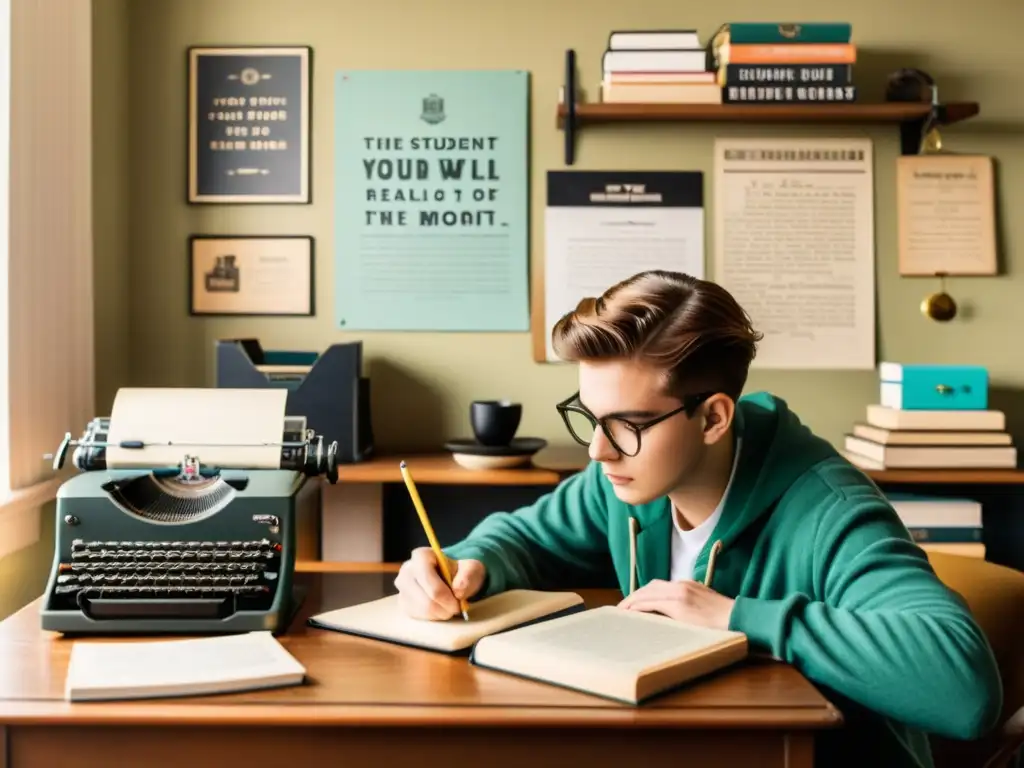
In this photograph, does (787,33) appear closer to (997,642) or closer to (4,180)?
(997,642)

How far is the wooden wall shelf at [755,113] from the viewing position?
8.59ft

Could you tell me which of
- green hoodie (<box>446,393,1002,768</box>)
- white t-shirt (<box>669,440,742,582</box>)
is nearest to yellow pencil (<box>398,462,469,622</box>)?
green hoodie (<box>446,393,1002,768</box>)

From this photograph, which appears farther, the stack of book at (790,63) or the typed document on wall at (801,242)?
the typed document on wall at (801,242)

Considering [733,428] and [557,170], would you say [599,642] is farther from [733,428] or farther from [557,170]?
[557,170]

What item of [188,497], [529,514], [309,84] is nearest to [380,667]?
[188,497]

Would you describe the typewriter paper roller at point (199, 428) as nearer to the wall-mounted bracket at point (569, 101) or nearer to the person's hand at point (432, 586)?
the person's hand at point (432, 586)

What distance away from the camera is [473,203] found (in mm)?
2838

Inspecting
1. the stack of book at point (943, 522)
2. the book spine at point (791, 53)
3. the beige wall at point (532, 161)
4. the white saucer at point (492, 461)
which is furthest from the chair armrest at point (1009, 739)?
the book spine at point (791, 53)

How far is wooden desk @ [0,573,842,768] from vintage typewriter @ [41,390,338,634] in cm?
25

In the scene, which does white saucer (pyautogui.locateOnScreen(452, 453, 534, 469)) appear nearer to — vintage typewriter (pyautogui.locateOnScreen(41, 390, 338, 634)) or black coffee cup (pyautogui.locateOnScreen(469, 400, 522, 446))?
black coffee cup (pyautogui.locateOnScreen(469, 400, 522, 446))

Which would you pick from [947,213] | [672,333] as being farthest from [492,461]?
[947,213]

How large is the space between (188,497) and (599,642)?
0.67 m

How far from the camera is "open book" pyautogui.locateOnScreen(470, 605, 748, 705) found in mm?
1101

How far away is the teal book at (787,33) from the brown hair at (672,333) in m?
1.33
